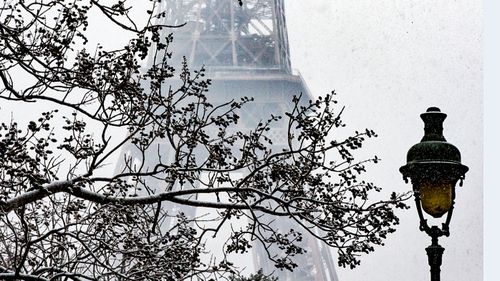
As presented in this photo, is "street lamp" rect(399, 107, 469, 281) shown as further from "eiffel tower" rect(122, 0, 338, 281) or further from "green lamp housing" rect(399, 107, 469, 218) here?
"eiffel tower" rect(122, 0, 338, 281)

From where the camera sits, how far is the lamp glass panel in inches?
265

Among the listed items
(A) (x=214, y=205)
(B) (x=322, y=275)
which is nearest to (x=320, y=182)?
(A) (x=214, y=205)

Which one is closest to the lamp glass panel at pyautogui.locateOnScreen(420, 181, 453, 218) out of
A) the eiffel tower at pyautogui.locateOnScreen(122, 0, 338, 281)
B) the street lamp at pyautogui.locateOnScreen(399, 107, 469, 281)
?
the street lamp at pyautogui.locateOnScreen(399, 107, 469, 281)

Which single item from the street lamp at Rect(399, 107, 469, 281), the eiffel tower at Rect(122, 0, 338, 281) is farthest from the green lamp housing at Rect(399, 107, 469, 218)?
the eiffel tower at Rect(122, 0, 338, 281)

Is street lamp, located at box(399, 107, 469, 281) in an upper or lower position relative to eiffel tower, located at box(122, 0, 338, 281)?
lower

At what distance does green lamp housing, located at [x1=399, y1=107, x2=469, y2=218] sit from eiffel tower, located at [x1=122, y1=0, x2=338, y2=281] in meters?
31.8

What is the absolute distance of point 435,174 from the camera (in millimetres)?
6754

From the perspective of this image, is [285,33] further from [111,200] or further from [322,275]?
[111,200]

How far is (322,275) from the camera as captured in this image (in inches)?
1617

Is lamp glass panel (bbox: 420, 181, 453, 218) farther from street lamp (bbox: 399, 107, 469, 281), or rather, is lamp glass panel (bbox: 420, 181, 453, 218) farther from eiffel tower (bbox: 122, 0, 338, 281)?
eiffel tower (bbox: 122, 0, 338, 281)

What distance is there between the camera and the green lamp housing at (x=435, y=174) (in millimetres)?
6750

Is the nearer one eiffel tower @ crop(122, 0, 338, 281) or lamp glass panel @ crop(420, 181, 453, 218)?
lamp glass panel @ crop(420, 181, 453, 218)

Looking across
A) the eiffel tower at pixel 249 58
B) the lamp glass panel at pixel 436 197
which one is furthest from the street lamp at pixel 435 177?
the eiffel tower at pixel 249 58

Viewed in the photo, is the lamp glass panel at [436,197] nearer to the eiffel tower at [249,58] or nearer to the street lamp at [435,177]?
the street lamp at [435,177]
